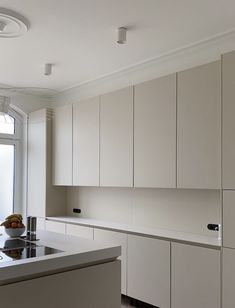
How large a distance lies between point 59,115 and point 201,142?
2334 mm

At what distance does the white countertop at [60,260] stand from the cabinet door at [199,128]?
101cm

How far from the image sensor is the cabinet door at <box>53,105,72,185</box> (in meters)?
4.39

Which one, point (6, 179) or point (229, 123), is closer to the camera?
point (229, 123)

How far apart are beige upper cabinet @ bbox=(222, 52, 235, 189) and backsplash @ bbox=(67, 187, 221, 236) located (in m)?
0.56

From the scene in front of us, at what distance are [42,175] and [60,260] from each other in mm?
2818

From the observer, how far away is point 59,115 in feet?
15.1

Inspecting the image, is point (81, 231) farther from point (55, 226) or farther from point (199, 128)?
point (199, 128)

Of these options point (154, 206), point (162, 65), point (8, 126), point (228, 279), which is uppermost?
point (162, 65)

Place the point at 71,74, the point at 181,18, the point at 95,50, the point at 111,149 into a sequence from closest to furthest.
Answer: the point at 181,18 < the point at 95,50 < the point at 111,149 < the point at 71,74

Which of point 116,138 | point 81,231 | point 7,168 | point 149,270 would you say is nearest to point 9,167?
point 7,168

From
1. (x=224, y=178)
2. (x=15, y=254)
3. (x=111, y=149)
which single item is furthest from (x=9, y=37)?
(x=224, y=178)

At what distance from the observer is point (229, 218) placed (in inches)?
100

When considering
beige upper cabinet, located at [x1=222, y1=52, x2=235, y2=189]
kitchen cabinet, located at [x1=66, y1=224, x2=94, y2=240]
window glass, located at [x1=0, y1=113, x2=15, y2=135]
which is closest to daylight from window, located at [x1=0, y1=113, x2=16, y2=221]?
window glass, located at [x1=0, y1=113, x2=15, y2=135]

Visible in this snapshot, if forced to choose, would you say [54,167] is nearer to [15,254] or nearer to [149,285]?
[149,285]
